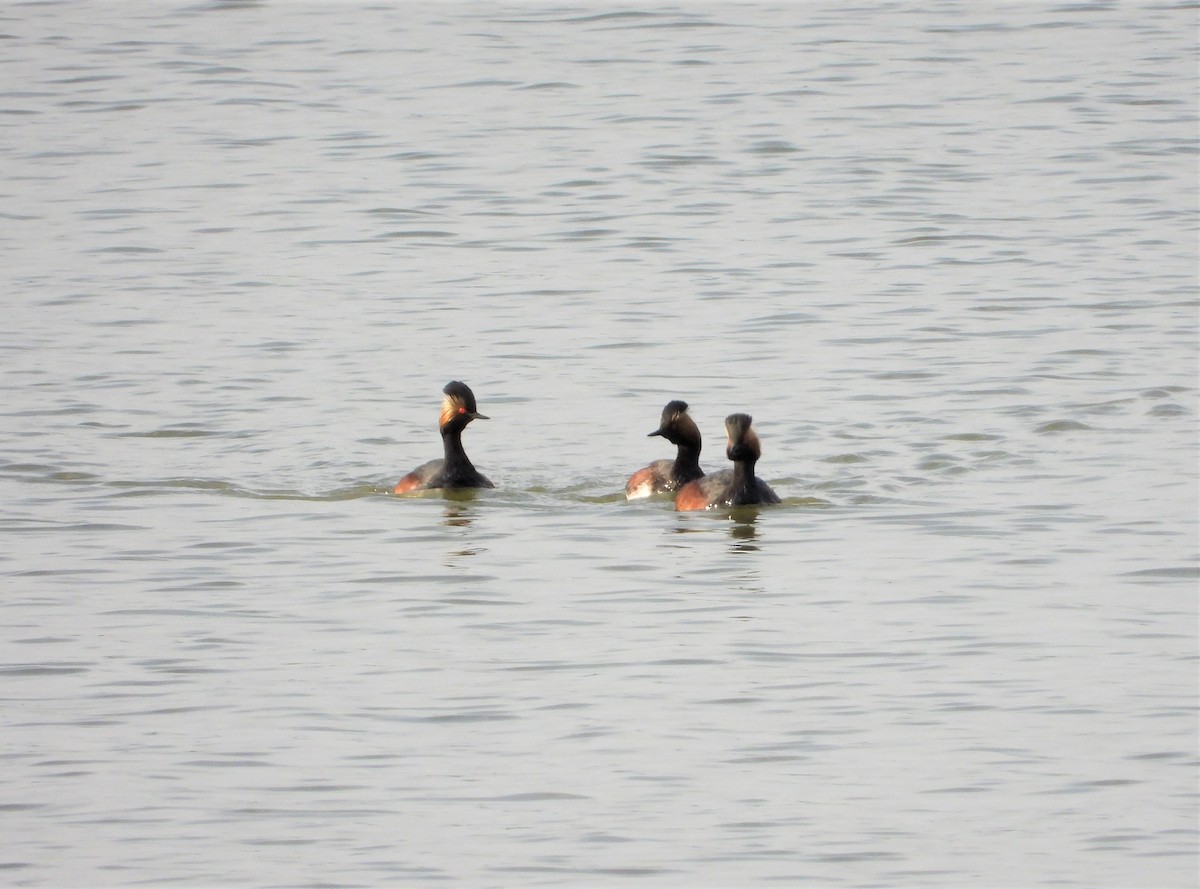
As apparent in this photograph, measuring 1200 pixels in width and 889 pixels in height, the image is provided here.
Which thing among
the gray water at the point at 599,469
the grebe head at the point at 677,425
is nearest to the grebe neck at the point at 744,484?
the gray water at the point at 599,469

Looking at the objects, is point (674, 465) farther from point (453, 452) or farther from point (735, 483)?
point (453, 452)

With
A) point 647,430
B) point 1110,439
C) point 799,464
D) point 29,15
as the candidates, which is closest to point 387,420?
point 647,430

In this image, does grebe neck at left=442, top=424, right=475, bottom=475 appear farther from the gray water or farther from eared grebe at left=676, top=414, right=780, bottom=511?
eared grebe at left=676, top=414, right=780, bottom=511

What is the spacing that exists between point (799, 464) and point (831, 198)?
1048 cm

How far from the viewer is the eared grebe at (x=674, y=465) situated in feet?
44.1

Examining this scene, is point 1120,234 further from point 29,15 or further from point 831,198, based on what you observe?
point 29,15

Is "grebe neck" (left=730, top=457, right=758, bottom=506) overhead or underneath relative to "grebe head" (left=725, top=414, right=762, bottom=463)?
underneath

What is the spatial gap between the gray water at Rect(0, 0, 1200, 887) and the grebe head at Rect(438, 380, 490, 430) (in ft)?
1.68

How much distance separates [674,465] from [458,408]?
1437 millimetres

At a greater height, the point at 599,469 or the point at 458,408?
the point at 458,408

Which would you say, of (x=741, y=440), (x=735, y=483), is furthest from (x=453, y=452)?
(x=741, y=440)

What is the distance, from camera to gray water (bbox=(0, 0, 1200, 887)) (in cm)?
800

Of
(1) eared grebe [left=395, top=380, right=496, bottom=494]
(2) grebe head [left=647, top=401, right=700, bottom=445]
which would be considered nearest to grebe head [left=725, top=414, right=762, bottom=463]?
(2) grebe head [left=647, top=401, right=700, bottom=445]

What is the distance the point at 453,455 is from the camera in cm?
1366
